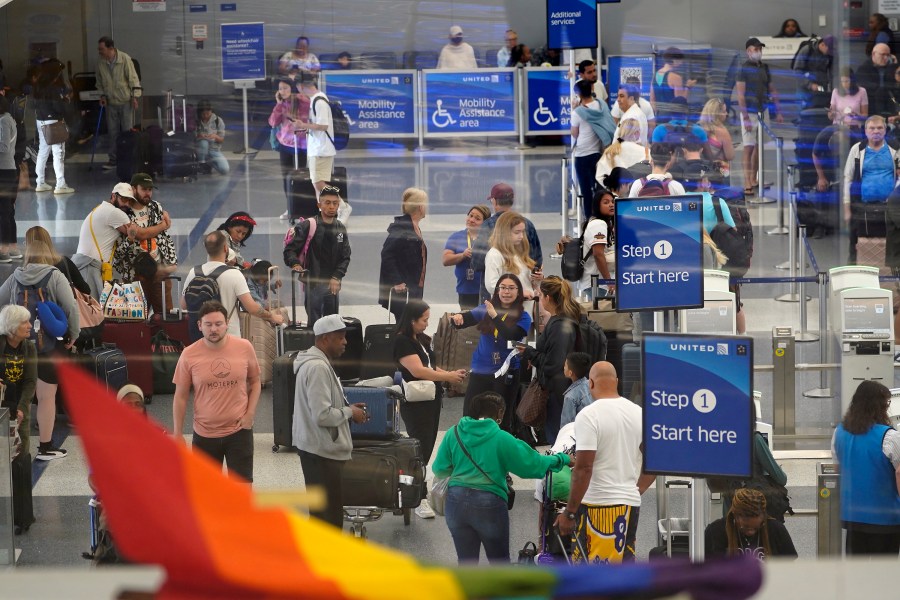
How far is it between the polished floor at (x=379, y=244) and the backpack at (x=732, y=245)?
0.69 metres

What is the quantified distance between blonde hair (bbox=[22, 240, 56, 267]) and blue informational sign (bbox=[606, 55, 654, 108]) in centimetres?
1408

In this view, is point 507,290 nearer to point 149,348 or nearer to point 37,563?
point 149,348

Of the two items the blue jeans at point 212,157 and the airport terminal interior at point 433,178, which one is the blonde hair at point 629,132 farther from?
the blue jeans at point 212,157

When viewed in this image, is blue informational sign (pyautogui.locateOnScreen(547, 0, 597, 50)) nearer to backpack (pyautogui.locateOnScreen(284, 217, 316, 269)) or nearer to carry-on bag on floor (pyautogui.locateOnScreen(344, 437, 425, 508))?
backpack (pyautogui.locateOnScreen(284, 217, 316, 269))

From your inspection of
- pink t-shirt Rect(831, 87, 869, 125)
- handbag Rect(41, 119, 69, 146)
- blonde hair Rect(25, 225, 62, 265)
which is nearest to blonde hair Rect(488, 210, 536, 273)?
blonde hair Rect(25, 225, 62, 265)

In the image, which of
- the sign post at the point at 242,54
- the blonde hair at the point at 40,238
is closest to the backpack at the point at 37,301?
the blonde hair at the point at 40,238

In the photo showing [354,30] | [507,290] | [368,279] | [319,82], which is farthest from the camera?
[354,30]

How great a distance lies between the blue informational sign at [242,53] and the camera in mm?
22172

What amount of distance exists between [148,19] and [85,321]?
1456 centimetres

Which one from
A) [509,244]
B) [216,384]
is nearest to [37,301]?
[216,384]

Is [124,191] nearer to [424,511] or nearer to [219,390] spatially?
[219,390]

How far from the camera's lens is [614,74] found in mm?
21797

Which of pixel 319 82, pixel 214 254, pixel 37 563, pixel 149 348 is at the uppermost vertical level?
pixel 319 82

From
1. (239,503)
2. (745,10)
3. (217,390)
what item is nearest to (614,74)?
(745,10)
